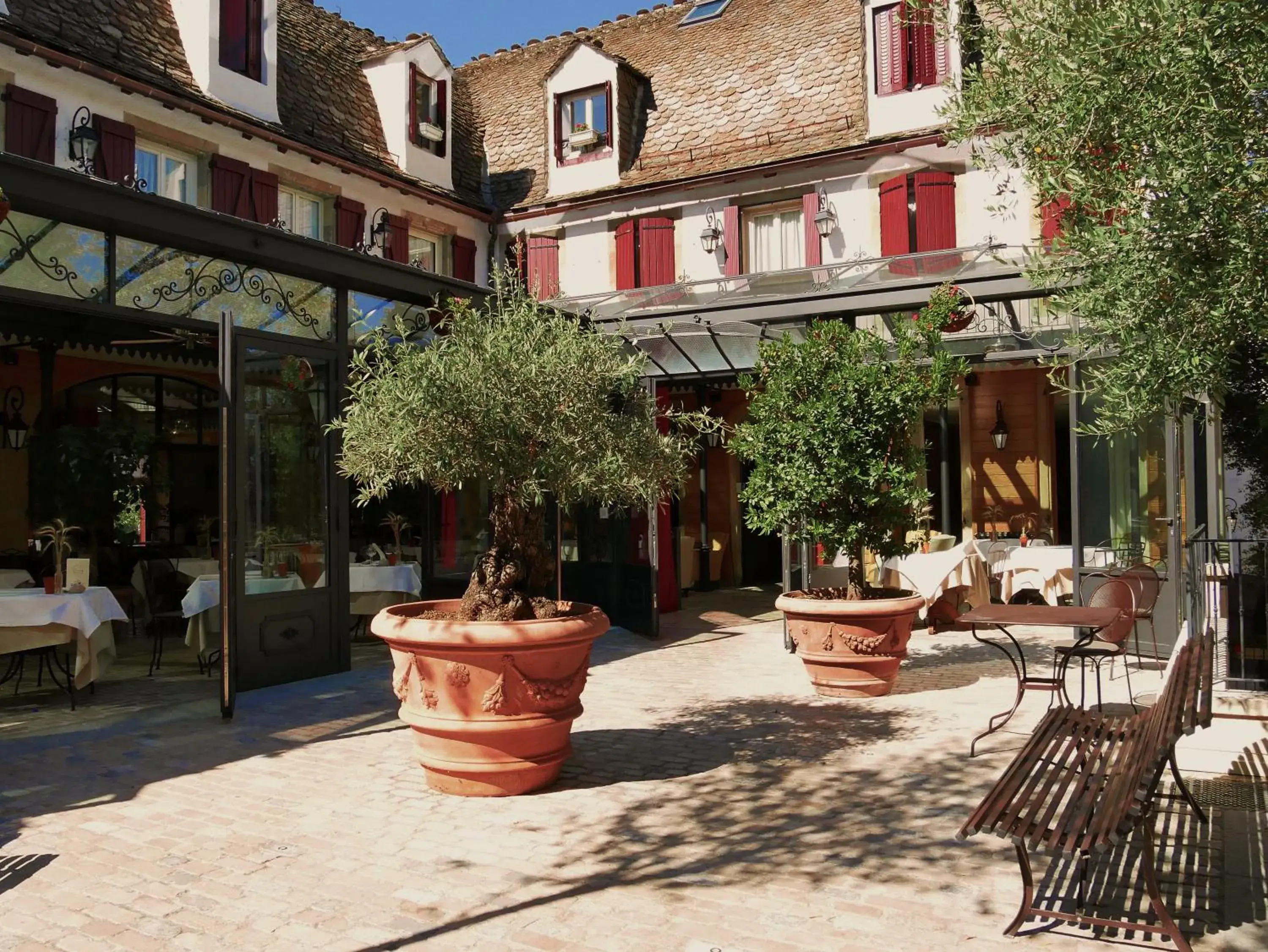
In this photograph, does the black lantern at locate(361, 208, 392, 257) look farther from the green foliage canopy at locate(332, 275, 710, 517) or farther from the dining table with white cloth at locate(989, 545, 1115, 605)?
the green foliage canopy at locate(332, 275, 710, 517)

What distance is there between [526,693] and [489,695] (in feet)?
0.56

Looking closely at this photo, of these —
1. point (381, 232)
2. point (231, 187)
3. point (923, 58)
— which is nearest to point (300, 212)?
point (381, 232)

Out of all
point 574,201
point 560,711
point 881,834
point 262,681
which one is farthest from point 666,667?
point 574,201

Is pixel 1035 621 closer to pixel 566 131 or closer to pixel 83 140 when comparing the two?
pixel 83 140

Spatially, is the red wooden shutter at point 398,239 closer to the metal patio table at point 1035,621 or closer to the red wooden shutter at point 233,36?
the red wooden shutter at point 233,36

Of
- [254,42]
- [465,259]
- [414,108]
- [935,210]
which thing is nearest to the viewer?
[254,42]

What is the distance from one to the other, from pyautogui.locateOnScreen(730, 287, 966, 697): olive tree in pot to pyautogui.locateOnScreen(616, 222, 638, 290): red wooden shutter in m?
7.90

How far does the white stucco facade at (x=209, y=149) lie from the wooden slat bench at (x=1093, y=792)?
236 inches

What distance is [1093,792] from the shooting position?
3.34 m

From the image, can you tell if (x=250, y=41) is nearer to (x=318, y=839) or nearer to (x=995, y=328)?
(x=995, y=328)

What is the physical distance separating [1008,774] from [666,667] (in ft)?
17.2

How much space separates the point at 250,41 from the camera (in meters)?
12.3

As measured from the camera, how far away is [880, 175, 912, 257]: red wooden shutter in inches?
517

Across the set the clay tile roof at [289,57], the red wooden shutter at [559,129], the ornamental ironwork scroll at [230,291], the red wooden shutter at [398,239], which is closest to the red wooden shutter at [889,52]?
the red wooden shutter at [559,129]
